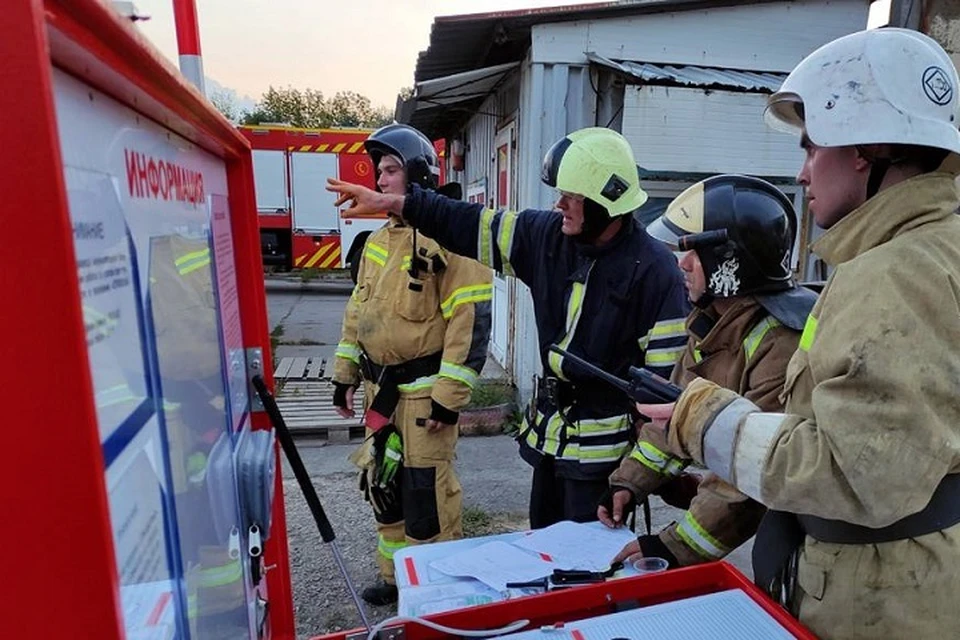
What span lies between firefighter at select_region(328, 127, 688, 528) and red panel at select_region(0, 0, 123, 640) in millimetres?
1919

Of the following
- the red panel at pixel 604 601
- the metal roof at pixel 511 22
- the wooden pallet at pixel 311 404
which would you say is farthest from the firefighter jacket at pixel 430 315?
the metal roof at pixel 511 22

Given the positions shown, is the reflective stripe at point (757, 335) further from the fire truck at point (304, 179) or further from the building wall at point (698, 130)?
the fire truck at point (304, 179)

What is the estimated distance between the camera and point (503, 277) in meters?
6.45

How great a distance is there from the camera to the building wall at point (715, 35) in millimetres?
4883

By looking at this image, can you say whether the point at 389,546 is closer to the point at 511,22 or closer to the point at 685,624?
the point at 685,624

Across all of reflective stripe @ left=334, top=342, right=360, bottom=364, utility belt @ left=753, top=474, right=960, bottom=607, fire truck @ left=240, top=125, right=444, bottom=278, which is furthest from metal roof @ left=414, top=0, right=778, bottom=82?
fire truck @ left=240, top=125, right=444, bottom=278

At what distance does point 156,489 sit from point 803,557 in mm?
1231

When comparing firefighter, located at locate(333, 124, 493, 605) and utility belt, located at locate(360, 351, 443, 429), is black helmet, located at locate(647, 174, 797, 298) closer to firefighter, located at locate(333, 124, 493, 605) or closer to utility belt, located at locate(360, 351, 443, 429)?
firefighter, located at locate(333, 124, 493, 605)

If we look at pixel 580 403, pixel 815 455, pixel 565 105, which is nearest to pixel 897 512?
pixel 815 455

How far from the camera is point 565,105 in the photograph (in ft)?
16.4

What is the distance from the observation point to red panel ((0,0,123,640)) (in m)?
0.41

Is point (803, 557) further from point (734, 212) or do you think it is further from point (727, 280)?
point (734, 212)

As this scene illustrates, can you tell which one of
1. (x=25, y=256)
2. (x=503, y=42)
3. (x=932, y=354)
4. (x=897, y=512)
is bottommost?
(x=897, y=512)

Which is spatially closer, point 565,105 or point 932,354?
point 932,354
